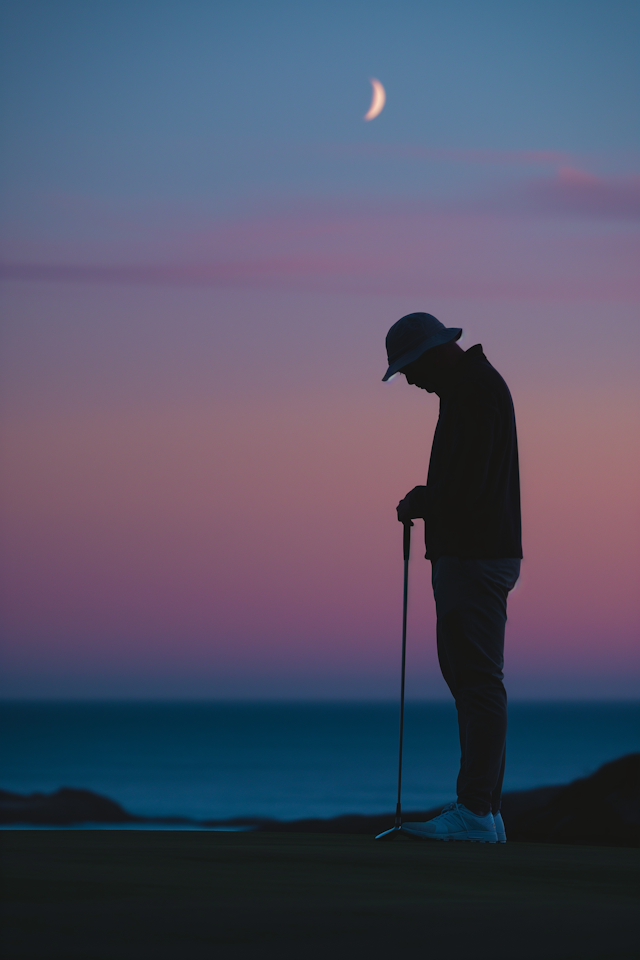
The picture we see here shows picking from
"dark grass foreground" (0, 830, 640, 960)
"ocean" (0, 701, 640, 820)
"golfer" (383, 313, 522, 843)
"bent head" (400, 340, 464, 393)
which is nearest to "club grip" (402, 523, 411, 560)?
"golfer" (383, 313, 522, 843)

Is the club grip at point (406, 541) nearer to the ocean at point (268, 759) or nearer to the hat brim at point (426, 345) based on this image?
the hat brim at point (426, 345)

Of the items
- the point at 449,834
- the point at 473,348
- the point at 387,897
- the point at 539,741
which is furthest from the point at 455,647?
the point at 539,741

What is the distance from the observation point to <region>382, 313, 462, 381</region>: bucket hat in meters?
3.77

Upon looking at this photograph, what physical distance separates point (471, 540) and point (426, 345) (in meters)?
0.62

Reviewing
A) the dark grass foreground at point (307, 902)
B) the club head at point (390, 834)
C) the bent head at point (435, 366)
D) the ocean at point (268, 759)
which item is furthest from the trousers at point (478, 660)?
the ocean at point (268, 759)

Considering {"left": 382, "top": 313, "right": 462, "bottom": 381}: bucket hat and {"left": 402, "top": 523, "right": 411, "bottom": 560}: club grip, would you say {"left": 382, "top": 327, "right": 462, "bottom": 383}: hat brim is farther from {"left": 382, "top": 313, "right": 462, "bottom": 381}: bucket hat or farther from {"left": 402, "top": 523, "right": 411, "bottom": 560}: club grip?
{"left": 402, "top": 523, "right": 411, "bottom": 560}: club grip

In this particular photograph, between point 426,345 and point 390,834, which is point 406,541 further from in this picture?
point 390,834

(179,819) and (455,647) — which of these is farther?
(179,819)

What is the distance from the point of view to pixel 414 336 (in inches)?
149

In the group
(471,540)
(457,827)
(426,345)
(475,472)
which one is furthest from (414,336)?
(457,827)

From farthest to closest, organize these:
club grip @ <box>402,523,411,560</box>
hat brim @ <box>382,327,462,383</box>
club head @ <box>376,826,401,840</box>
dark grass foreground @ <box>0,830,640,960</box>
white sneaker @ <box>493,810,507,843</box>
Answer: club grip @ <box>402,523,411,560</box> → hat brim @ <box>382,327,462,383</box> → white sneaker @ <box>493,810,507,843</box> → club head @ <box>376,826,401,840</box> → dark grass foreground @ <box>0,830,640,960</box>

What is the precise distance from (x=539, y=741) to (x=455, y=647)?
6066 cm

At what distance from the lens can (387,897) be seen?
2238mm

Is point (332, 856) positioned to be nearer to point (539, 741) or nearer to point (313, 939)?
point (313, 939)
